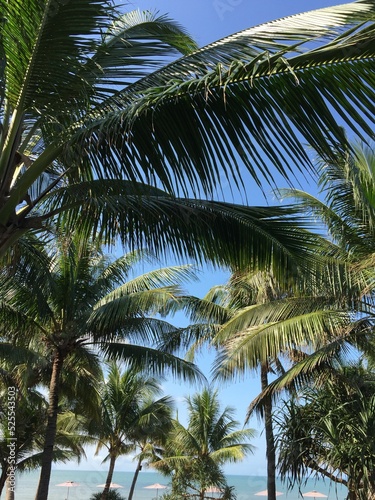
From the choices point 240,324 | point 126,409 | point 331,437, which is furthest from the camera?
point 126,409

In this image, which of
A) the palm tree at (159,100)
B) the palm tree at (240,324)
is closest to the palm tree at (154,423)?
the palm tree at (240,324)

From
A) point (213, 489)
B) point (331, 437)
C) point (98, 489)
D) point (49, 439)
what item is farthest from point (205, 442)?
point (98, 489)

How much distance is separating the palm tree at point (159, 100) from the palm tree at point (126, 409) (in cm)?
2027

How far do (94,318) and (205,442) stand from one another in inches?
668

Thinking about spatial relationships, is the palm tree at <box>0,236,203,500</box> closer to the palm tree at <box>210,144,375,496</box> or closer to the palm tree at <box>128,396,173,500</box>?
the palm tree at <box>210,144,375,496</box>

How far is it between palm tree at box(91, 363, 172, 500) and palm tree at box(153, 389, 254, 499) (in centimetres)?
217

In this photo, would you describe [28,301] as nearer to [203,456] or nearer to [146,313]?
[146,313]

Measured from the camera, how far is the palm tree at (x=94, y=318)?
11.7 metres

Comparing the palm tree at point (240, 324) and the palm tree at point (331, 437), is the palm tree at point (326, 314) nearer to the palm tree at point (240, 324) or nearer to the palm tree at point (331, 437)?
the palm tree at point (240, 324)

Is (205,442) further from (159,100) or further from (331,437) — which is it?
(159,100)

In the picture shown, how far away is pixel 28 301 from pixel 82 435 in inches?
649

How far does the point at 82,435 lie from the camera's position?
25.5m

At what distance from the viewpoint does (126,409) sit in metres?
23.7

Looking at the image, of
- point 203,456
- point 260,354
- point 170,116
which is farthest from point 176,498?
point 170,116
